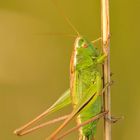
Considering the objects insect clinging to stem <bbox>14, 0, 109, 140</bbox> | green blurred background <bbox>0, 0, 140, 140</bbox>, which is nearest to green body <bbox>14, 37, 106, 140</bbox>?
insect clinging to stem <bbox>14, 0, 109, 140</bbox>

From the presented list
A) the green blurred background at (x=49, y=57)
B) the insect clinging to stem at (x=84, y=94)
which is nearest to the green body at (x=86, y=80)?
the insect clinging to stem at (x=84, y=94)

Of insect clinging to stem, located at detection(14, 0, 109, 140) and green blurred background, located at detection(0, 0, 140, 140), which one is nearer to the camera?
insect clinging to stem, located at detection(14, 0, 109, 140)

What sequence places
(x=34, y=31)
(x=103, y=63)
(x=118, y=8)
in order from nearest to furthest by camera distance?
1. (x=103, y=63)
2. (x=118, y=8)
3. (x=34, y=31)

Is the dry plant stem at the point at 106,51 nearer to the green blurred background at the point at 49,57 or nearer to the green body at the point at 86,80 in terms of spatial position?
the green body at the point at 86,80

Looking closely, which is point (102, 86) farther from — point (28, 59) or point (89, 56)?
point (28, 59)

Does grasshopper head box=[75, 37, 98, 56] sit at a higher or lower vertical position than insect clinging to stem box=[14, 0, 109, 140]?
higher

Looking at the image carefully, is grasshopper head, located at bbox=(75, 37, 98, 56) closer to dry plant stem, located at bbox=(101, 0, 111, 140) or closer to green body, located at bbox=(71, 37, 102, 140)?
green body, located at bbox=(71, 37, 102, 140)

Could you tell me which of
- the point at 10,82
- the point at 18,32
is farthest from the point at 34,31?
the point at 10,82

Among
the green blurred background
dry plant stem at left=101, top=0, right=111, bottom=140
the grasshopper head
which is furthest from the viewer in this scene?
the green blurred background

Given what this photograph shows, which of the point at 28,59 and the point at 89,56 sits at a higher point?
the point at 28,59
